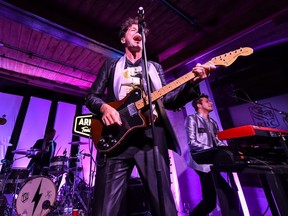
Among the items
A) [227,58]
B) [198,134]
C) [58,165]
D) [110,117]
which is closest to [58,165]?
[58,165]

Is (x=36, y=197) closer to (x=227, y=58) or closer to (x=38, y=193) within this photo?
(x=38, y=193)

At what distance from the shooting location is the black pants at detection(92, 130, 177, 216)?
1.17 m

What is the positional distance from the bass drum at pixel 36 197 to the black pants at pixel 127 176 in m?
3.66

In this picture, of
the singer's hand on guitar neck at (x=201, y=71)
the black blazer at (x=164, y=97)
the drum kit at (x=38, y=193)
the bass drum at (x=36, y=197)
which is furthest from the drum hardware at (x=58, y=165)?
the singer's hand on guitar neck at (x=201, y=71)

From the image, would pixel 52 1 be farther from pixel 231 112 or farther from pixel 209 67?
pixel 231 112

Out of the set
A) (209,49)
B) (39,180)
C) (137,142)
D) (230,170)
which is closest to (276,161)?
(230,170)

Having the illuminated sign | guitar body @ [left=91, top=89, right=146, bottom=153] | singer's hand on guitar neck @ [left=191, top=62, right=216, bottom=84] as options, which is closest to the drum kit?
the illuminated sign

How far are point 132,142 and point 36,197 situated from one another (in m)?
3.90

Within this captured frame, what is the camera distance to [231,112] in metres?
5.42

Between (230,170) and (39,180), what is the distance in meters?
4.19

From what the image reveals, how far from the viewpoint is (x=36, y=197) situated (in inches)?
157

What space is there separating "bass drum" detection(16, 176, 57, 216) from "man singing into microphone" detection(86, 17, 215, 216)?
3.63 meters

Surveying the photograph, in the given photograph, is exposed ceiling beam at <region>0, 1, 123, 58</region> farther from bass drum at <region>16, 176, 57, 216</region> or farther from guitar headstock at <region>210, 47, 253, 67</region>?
bass drum at <region>16, 176, 57, 216</region>

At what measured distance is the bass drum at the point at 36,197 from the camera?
3781 mm
